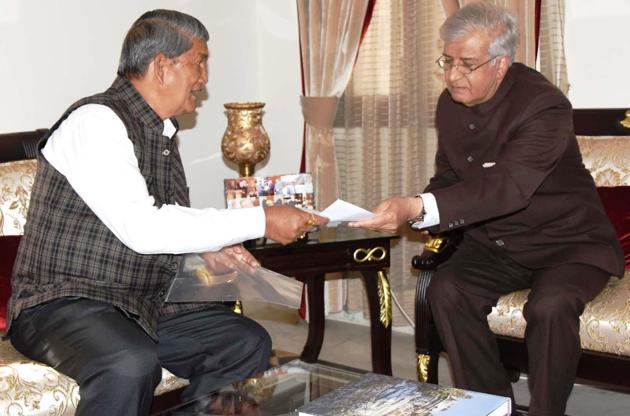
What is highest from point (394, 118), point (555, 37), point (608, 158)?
point (555, 37)

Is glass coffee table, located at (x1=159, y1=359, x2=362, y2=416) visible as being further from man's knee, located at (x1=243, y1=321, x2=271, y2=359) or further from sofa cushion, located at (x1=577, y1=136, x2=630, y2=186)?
sofa cushion, located at (x1=577, y1=136, x2=630, y2=186)

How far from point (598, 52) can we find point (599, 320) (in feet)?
4.25

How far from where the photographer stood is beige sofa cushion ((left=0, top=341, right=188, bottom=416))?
2.45 meters

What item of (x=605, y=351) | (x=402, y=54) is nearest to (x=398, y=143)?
(x=402, y=54)

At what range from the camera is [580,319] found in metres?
2.90

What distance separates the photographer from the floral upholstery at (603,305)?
286 cm

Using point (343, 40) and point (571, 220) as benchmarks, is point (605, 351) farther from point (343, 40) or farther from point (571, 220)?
point (343, 40)

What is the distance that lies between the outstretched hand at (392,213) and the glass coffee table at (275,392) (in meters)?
0.43

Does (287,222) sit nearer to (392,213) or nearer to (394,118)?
(392,213)

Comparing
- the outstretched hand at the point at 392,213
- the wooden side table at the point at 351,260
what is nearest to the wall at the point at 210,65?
the wooden side table at the point at 351,260

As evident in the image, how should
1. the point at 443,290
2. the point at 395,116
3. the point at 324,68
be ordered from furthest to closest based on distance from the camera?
the point at 324,68, the point at 395,116, the point at 443,290

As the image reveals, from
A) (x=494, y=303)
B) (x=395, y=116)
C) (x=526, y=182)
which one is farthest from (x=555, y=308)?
(x=395, y=116)

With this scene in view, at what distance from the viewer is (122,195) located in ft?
8.00

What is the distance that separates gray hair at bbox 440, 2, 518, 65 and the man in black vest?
812 mm
